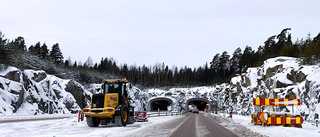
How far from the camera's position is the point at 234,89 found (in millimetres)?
52875

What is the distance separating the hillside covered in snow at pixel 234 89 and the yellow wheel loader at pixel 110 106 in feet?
47.8

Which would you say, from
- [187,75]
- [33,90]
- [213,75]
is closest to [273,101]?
[33,90]

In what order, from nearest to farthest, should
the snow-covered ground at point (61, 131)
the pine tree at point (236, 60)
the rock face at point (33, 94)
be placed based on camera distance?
the snow-covered ground at point (61, 131)
the rock face at point (33, 94)
the pine tree at point (236, 60)

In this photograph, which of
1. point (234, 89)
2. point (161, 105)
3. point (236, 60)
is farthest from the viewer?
point (236, 60)

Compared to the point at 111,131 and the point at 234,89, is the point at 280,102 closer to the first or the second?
the point at 111,131

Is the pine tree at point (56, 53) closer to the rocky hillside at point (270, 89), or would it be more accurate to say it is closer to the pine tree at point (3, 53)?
the rocky hillside at point (270, 89)

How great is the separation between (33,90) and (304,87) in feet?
103

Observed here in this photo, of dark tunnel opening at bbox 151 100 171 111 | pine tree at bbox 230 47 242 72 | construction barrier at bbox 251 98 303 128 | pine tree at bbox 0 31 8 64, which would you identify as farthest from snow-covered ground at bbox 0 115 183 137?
pine tree at bbox 230 47 242 72

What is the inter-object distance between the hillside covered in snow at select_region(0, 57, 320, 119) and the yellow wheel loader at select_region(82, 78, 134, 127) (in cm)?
1457

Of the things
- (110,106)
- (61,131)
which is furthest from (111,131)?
(110,106)

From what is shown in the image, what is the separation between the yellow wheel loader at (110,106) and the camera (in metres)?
13.3

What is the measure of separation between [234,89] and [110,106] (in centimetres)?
4364

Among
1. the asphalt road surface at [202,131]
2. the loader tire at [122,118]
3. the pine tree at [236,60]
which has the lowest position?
the asphalt road surface at [202,131]

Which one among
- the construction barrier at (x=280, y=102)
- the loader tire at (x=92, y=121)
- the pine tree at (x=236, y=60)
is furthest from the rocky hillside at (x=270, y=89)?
the pine tree at (x=236, y=60)
